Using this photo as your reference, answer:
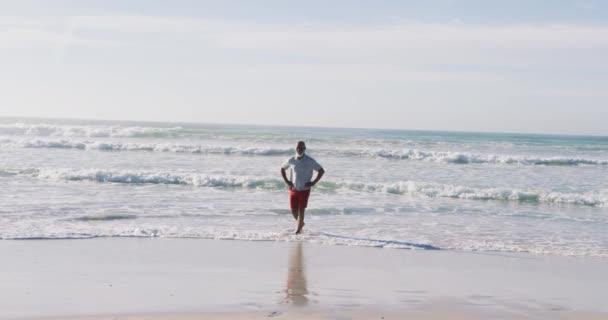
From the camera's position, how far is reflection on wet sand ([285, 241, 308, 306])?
20.1ft

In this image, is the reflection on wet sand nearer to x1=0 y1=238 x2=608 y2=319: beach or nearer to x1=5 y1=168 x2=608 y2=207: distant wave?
x1=0 y1=238 x2=608 y2=319: beach

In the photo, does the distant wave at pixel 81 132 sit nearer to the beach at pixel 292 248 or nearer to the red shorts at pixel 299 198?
the beach at pixel 292 248

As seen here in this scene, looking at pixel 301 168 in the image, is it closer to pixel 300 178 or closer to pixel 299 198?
pixel 300 178

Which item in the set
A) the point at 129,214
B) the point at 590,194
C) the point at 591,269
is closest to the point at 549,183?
the point at 590,194

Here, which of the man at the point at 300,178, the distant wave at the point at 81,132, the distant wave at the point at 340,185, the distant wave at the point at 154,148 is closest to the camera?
the man at the point at 300,178

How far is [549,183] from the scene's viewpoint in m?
20.3

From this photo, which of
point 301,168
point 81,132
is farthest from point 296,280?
point 81,132

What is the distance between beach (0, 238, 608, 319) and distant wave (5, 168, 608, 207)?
7.62 m

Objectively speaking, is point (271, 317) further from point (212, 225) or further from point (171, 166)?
point (171, 166)

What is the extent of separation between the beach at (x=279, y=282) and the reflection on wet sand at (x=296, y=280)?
1 cm

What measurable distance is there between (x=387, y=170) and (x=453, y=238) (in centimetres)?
1283

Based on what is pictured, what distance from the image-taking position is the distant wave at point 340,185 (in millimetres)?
16359

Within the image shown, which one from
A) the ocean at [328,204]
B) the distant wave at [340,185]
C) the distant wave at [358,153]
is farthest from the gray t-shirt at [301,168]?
the distant wave at [358,153]

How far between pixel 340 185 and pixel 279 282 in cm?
1064
